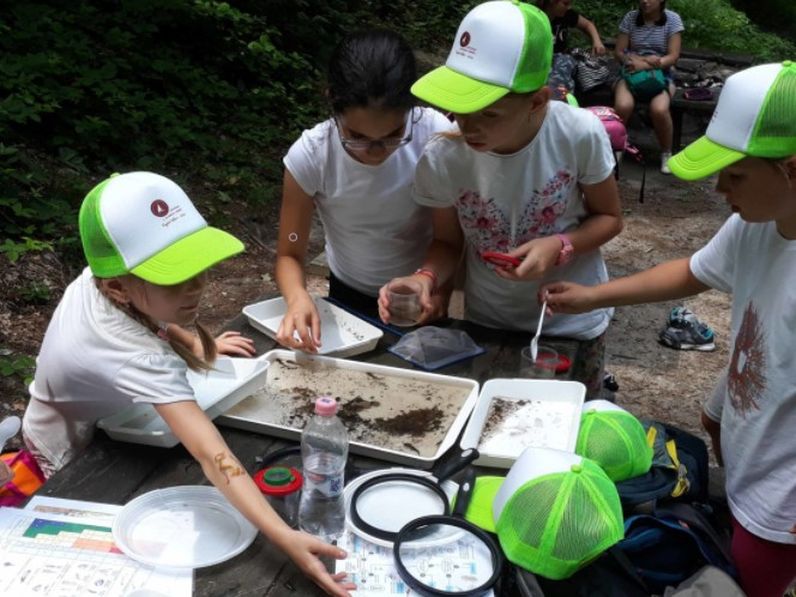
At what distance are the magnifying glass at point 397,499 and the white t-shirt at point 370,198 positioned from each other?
0.93m

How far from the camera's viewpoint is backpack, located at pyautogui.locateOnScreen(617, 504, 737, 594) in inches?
65.2

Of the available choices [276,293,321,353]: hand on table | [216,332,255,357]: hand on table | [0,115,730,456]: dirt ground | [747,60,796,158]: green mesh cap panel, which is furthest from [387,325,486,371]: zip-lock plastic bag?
[0,115,730,456]: dirt ground

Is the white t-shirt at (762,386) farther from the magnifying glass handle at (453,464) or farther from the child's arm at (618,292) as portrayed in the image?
the magnifying glass handle at (453,464)

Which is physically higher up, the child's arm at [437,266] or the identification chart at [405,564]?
the child's arm at [437,266]

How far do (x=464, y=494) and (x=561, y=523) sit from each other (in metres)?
0.27

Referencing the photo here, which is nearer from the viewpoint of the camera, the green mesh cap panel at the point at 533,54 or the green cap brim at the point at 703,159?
the green cap brim at the point at 703,159

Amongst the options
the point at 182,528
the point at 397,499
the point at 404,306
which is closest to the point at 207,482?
the point at 182,528

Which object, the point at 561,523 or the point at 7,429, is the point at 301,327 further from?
the point at 561,523

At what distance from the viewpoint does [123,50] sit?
6.22 m

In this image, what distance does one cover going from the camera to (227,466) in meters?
1.57

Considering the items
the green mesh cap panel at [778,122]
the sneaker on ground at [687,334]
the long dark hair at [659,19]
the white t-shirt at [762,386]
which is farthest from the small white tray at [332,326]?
the long dark hair at [659,19]

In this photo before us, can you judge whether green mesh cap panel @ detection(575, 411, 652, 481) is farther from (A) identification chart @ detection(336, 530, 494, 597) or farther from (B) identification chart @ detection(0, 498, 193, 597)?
(B) identification chart @ detection(0, 498, 193, 597)

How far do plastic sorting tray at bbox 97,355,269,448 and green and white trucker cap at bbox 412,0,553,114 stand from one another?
83cm

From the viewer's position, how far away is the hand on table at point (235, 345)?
7.22ft
